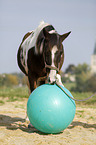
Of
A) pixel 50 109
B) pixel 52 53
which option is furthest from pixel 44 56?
pixel 50 109

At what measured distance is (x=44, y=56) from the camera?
413 centimetres

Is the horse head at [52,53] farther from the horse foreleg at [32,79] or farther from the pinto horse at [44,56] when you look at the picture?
the horse foreleg at [32,79]

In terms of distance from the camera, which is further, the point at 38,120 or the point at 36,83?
the point at 36,83

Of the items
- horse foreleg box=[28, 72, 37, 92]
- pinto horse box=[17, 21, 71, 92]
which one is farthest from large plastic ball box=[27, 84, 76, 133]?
horse foreleg box=[28, 72, 37, 92]

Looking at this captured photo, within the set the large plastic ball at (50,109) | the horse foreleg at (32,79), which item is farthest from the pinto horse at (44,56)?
the large plastic ball at (50,109)

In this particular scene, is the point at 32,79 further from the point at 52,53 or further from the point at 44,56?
the point at 52,53

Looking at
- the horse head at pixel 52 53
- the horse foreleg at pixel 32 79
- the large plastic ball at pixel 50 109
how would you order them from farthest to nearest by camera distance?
the horse foreleg at pixel 32 79, the horse head at pixel 52 53, the large plastic ball at pixel 50 109

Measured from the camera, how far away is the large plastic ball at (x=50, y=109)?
3.77 m

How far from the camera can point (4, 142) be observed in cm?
356

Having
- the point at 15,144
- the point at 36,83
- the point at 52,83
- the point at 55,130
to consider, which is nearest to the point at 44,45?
the point at 52,83

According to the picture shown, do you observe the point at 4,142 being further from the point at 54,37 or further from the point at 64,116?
the point at 54,37

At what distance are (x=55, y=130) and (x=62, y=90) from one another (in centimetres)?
80

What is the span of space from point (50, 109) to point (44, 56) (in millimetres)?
1096

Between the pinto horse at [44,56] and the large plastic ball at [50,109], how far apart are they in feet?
0.96
